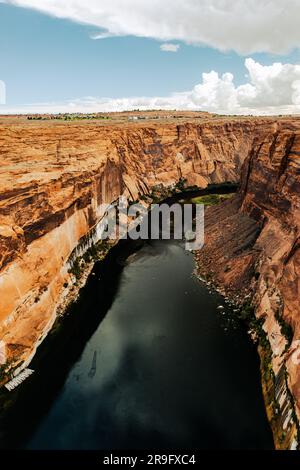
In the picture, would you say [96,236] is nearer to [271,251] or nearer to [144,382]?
[271,251]

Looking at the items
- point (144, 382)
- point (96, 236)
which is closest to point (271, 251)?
point (144, 382)

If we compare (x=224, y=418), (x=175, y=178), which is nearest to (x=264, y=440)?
(x=224, y=418)

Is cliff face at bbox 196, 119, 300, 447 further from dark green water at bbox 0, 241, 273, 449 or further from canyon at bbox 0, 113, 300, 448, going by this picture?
dark green water at bbox 0, 241, 273, 449

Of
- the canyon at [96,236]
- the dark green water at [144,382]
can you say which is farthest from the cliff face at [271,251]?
the dark green water at [144,382]

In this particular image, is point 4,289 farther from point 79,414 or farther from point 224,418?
point 224,418

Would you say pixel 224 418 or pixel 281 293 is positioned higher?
pixel 281 293

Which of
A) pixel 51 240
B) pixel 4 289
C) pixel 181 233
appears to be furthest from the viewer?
pixel 181 233

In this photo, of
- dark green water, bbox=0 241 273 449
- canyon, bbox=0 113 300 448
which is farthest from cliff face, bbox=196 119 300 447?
dark green water, bbox=0 241 273 449
